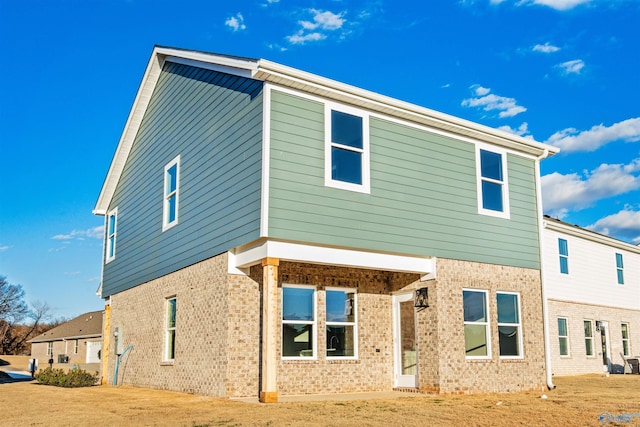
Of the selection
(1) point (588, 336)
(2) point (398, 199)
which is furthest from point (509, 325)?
(1) point (588, 336)

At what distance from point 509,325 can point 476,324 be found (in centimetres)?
115

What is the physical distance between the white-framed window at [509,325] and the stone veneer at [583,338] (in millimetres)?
6454

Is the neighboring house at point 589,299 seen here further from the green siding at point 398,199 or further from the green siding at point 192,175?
the green siding at point 192,175

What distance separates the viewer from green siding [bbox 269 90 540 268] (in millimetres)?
11445

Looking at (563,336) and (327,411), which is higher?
(563,336)

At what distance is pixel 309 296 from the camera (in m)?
13.1

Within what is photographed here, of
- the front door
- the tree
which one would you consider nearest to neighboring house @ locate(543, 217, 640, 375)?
the front door

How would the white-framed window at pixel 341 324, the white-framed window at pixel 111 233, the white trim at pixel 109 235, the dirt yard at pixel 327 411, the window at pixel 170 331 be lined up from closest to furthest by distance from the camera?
the dirt yard at pixel 327 411
the white-framed window at pixel 341 324
the window at pixel 170 331
the white trim at pixel 109 235
the white-framed window at pixel 111 233

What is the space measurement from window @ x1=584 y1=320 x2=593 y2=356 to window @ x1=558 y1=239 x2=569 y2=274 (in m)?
2.31

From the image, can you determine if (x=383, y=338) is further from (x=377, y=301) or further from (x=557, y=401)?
(x=557, y=401)

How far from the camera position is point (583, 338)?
70.5 feet

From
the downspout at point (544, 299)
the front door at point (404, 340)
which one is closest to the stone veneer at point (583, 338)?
the downspout at point (544, 299)

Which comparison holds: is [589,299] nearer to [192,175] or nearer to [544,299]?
[544,299]

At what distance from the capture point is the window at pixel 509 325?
1433 centimetres
